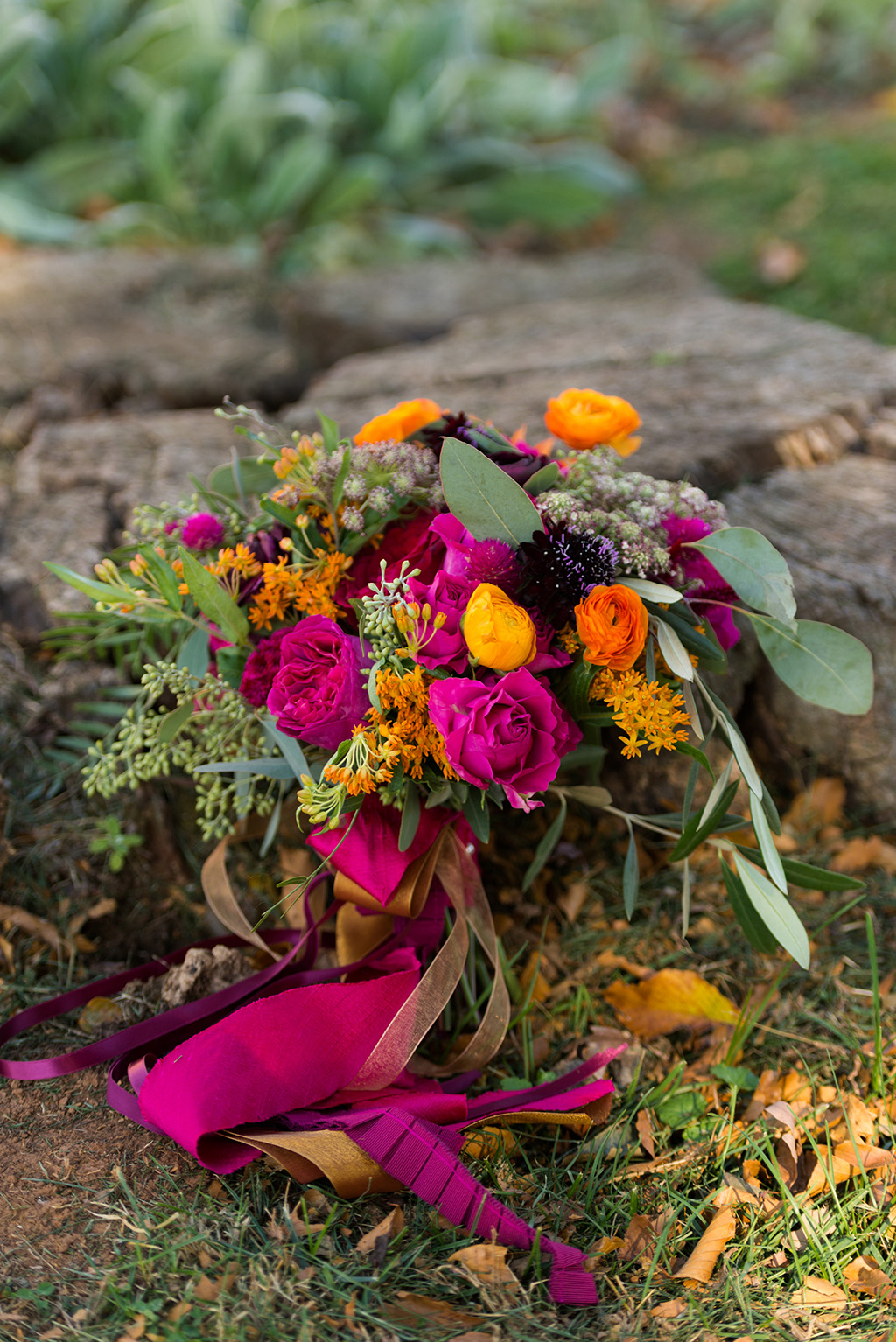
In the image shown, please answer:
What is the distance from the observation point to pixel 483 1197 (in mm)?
1206

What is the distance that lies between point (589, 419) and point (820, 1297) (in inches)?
49.2

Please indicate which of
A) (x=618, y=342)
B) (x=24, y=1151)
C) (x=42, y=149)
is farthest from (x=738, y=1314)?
(x=42, y=149)

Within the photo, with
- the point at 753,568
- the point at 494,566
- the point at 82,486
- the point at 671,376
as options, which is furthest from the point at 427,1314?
the point at 671,376

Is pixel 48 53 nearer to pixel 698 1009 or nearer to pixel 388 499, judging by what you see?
pixel 388 499

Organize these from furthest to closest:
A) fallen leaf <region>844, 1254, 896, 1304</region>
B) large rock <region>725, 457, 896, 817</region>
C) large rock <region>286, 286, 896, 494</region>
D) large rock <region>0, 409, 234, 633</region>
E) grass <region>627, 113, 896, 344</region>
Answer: grass <region>627, 113, 896, 344</region>, large rock <region>286, 286, 896, 494</region>, large rock <region>0, 409, 234, 633</region>, large rock <region>725, 457, 896, 817</region>, fallen leaf <region>844, 1254, 896, 1304</region>

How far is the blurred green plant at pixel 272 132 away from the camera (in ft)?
Result: 12.4

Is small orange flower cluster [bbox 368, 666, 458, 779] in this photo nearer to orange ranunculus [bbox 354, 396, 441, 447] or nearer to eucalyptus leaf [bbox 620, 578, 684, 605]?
eucalyptus leaf [bbox 620, 578, 684, 605]

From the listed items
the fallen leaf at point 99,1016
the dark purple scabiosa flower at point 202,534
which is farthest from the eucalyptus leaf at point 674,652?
the fallen leaf at point 99,1016

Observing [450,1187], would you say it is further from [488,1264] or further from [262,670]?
[262,670]

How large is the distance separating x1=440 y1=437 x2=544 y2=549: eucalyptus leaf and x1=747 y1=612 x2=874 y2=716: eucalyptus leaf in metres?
0.36

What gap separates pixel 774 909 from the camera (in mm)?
1360

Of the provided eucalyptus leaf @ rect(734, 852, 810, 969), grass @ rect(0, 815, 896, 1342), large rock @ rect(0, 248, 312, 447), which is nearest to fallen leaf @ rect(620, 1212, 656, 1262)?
grass @ rect(0, 815, 896, 1342)

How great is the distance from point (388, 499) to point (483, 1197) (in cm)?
94

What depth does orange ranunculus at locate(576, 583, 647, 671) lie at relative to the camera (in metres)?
1.26
